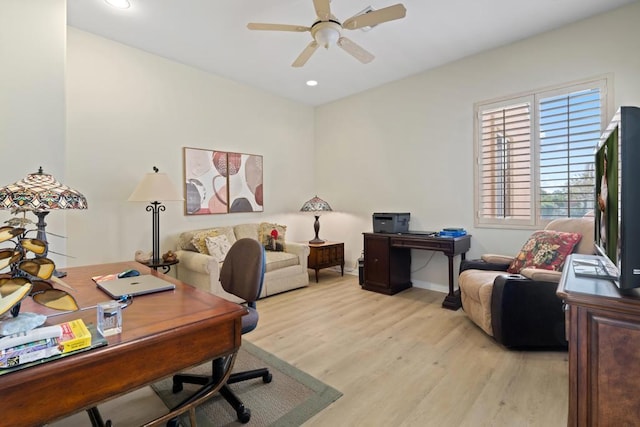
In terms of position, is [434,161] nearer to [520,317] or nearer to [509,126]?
[509,126]

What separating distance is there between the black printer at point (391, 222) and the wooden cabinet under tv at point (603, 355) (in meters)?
2.94

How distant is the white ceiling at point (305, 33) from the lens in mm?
2775

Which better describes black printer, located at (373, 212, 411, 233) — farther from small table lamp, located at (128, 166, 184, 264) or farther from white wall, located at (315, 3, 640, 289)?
small table lamp, located at (128, 166, 184, 264)

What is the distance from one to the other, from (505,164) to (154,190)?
3.85 m

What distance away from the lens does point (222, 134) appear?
4379mm

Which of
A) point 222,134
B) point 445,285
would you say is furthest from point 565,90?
point 222,134

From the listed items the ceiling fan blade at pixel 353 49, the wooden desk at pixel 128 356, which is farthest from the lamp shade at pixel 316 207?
the wooden desk at pixel 128 356

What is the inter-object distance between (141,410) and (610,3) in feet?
15.9

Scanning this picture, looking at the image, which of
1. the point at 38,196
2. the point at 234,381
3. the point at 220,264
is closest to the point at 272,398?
the point at 234,381

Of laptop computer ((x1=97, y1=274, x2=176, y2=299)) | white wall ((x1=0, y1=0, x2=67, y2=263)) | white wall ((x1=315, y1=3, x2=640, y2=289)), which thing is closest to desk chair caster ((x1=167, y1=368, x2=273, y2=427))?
laptop computer ((x1=97, y1=274, x2=176, y2=299))

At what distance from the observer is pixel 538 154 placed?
3334 mm

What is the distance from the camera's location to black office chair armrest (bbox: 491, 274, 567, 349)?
239cm

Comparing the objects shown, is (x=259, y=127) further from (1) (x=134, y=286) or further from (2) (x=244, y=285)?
(1) (x=134, y=286)

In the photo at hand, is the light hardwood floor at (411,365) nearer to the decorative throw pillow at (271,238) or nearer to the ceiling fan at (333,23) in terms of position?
the decorative throw pillow at (271,238)
